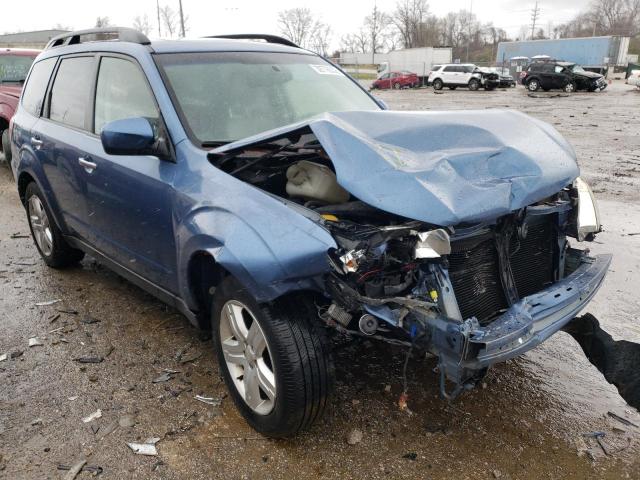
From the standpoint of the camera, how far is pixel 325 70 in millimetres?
4066

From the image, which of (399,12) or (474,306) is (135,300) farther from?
(399,12)

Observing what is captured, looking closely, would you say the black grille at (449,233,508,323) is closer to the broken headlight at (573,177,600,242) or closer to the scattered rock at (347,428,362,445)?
the broken headlight at (573,177,600,242)

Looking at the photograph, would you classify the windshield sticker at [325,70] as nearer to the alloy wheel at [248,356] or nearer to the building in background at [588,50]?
the alloy wheel at [248,356]

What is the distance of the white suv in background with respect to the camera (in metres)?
35.4

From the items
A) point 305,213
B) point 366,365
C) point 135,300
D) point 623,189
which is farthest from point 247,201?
point 623,189

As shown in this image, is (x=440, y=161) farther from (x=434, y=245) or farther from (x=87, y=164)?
(x=87, y=164)

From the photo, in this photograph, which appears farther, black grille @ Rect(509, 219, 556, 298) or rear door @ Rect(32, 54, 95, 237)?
rear door @ Rect(32, 54, 95, 237)

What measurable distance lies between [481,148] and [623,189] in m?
6.02

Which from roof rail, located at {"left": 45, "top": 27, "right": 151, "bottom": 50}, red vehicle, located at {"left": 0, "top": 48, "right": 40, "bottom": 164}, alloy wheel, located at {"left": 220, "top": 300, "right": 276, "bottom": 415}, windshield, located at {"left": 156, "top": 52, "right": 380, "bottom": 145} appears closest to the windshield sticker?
windshield, located at {"left": 156, "top": 52, "right": 380, "bottom": 145}

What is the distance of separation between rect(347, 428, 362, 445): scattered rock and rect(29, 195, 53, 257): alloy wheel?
3259 millimetres

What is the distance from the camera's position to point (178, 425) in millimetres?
2799

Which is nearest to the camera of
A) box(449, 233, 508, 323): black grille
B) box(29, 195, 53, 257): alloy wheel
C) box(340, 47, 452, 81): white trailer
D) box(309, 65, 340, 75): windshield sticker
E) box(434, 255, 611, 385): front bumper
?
box(434, 255, 611, 385): front bumper

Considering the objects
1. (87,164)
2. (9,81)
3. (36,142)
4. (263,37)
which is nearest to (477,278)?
(87,164)

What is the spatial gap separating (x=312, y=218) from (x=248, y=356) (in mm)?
764
